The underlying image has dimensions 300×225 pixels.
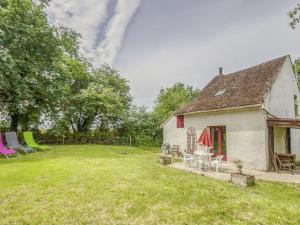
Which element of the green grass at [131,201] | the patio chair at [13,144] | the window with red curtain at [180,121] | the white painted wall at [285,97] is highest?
the white painted wall at [285,97]

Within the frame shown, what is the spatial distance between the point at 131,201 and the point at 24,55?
15.3m

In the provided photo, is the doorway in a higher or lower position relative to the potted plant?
higher

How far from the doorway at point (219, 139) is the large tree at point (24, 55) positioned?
520 inches

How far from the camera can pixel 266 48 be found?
59.8 ft

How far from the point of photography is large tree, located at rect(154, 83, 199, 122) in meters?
42.5

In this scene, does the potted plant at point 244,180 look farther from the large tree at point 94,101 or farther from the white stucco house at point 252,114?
the large tree at point 94,101

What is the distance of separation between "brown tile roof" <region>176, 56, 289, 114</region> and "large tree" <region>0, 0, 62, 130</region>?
11.6 m

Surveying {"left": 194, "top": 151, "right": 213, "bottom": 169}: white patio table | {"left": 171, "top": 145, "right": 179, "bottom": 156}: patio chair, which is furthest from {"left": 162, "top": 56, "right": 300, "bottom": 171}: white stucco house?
{"left": 194, "top": 151, "right": 213, "bottom": 169}: white patio table

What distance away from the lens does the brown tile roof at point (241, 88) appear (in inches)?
481

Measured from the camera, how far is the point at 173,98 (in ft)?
145

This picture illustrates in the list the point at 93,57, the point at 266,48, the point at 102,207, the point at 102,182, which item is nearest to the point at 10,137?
the point at 102,182

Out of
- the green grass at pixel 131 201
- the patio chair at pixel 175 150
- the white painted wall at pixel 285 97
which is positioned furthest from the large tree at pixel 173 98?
the green grass at pixel 131 201

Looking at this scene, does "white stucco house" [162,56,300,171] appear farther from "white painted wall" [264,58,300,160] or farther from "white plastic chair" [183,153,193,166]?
"white plastic chair" [183,153,193,166]

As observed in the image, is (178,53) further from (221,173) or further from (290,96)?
(221,173)
